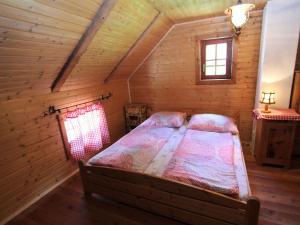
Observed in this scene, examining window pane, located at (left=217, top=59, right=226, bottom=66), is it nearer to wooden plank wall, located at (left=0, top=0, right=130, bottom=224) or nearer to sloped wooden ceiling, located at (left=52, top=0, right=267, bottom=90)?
sloped wooden ceiling, located at (left=52, top=0, right=267, bottom=90)

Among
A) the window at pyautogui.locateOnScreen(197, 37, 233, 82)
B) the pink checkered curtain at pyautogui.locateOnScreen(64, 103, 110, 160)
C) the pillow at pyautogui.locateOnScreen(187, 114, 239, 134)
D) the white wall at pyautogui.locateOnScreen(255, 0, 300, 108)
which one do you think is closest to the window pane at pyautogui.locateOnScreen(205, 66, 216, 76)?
the window at pyautogui.locateOnScreen(197, 37, 233, 82)

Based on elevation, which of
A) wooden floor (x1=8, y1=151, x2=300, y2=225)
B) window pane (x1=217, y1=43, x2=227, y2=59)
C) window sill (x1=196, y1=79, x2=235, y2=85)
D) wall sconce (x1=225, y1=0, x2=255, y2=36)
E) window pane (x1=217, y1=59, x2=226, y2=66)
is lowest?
wooden floor (x1=8, y1=151, x2=300, y2=225)

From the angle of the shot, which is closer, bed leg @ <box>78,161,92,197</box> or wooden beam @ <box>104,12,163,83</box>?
bed leg @ <box>78,161,92,197</box>

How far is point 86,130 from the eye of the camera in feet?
9.29

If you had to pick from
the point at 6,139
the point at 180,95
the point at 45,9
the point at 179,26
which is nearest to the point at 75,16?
the point at 45,9

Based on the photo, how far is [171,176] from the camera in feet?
5.67

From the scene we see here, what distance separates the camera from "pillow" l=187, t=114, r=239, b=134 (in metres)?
2.65

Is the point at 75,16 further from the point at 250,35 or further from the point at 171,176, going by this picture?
the point at 250,35

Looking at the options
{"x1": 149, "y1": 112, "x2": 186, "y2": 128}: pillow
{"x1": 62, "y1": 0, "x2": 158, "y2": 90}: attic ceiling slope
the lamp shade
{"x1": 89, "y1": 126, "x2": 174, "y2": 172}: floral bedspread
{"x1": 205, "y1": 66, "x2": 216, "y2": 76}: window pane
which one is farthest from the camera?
{"x1": 205, "y1": 66, "x2": 216, "y2": 76}: window pane

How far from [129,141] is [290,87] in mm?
2414

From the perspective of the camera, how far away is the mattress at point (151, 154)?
180cm

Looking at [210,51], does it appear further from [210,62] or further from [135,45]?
[135,45]

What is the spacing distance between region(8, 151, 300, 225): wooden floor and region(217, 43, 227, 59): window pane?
6.45 feet

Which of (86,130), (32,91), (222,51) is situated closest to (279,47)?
(222,51)
